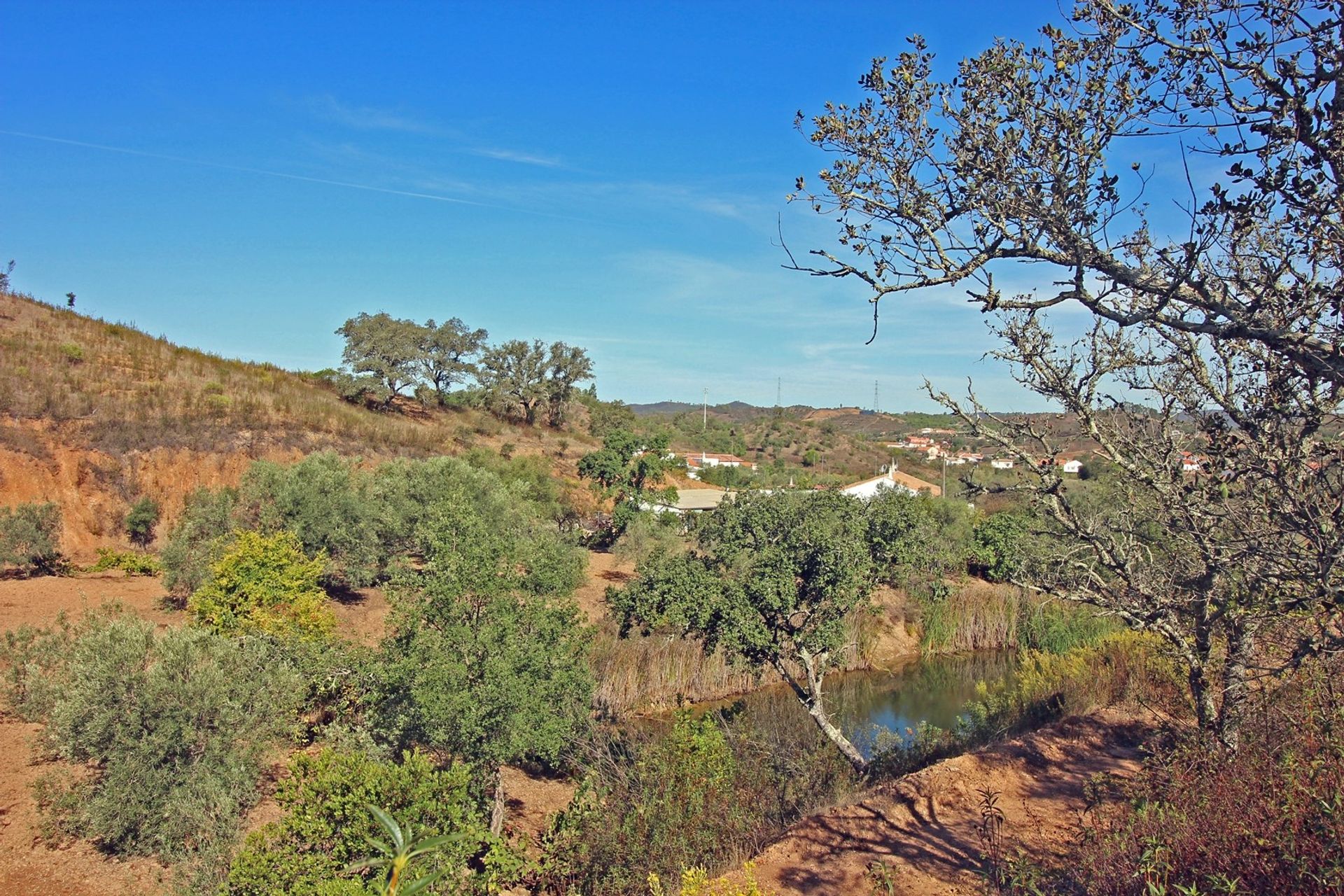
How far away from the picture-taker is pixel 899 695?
19.1 meters

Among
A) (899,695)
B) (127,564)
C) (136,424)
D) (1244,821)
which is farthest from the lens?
Answer: (136,424)

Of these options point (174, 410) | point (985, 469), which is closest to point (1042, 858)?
point (174, 410)

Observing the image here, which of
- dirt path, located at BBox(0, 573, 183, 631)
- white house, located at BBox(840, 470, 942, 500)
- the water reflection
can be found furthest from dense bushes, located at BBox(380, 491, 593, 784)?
white house, located at BBox(840, 470, 942, 500)

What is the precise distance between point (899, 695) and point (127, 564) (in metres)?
19.3

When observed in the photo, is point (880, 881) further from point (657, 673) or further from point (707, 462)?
point (707, 462)

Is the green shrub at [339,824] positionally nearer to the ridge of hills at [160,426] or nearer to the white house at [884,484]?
the ridge of hills at [160,426]

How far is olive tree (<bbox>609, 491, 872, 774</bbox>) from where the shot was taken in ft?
35.5

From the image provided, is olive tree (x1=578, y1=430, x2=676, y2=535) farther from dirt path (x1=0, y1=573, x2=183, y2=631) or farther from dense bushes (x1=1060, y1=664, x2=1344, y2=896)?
dense bushes (x1=1060, y1=664, x2=1344, y2=896)

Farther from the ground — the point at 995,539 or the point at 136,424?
the point at 136,424

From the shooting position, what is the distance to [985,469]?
165 feet

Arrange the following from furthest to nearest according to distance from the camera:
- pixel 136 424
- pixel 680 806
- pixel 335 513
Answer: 1. pixel 136 424
2. pixel 335 513
3. pixel 680 806

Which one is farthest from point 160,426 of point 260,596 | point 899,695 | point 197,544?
point 899,695

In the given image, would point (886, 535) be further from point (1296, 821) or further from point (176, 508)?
point (176, 508)

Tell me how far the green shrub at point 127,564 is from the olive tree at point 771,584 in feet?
47.5
